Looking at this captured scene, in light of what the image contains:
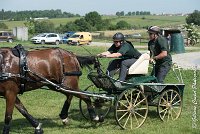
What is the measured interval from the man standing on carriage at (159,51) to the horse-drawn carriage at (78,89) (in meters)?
0.29

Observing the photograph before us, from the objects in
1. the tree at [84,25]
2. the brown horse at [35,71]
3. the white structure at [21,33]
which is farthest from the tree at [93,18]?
the brown horse at [35,71]

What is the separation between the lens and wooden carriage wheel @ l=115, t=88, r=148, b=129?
8420 millimetres

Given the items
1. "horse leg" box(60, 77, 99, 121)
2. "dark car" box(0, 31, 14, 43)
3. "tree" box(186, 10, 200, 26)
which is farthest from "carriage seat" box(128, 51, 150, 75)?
"tree" box(186, 10, 200, 26)

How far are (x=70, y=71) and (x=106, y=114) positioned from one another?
1867 mm

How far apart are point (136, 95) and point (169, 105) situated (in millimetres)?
955

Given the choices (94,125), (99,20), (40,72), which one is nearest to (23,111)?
(40,72)

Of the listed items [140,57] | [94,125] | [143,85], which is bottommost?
[94,125]

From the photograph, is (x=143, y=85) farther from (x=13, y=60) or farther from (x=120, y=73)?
(x=13, y=60)

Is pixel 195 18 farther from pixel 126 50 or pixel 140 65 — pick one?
pixel 126 50

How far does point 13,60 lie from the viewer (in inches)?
295

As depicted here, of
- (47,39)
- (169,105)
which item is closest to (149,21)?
(47,39)

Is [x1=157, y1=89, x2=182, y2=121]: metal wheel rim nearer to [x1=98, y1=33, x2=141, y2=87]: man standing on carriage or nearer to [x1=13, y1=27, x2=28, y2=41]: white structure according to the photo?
[x1=98, y1=33, x2=141, y2=87]: man standing on carriage

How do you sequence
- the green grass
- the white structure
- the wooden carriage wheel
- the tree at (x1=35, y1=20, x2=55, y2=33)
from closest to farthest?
the wooden carriage wheel → the white structure → the tree at (x1=35, y1=20, x2=55, y2=33) → the green grass

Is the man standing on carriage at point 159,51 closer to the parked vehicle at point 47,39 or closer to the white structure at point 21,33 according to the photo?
the parked vehicle at point 47,39
